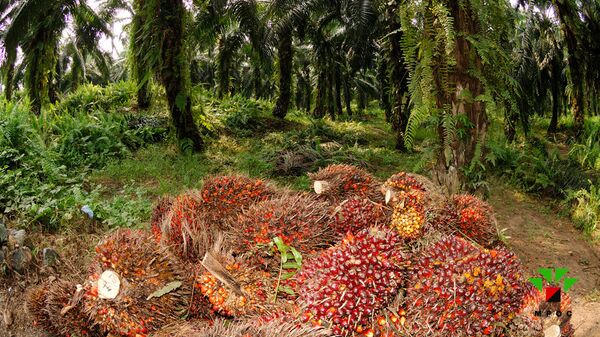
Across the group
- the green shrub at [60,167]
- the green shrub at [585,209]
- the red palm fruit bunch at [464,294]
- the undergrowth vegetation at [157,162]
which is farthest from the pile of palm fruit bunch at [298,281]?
the green shrub at [585,209]

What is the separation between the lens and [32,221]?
465cm

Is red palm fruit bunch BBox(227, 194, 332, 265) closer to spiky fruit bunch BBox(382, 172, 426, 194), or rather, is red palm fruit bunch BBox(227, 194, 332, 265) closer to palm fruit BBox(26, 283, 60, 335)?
spiky fruit bunch BBox(382, 172, 426, 194)

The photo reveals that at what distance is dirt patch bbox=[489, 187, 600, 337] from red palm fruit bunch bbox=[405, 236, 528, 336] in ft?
4.73

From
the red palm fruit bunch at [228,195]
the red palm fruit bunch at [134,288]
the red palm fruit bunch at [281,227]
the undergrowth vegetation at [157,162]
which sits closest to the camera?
the red palm fruit bunch at [134,288]

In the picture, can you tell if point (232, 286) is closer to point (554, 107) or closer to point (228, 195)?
point (228, 195)

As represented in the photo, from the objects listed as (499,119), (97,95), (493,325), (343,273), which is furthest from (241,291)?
(97,95)

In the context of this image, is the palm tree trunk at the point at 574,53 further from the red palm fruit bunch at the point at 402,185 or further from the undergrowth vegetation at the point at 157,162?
the red palm fruit bunch at the point at 402,185

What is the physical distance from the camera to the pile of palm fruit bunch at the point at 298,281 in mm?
1418

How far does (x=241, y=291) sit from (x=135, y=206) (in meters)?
4.09

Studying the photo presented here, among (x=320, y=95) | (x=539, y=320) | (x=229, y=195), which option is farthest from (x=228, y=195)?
(x=320, y=95)

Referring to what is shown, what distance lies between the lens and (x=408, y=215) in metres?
1.90

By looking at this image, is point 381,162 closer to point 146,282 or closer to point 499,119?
point 499,119

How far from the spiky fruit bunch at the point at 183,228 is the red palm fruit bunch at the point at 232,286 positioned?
7.2 inches

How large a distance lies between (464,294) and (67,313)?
1341mm
